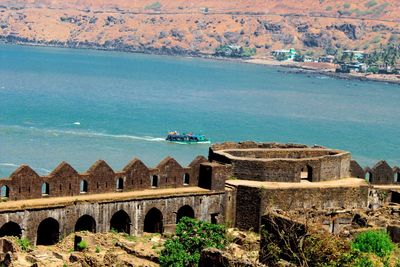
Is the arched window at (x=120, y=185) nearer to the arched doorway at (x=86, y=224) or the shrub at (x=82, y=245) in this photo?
the arched doorway at (x=86, y=224)

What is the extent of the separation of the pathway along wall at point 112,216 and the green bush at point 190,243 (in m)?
5.37

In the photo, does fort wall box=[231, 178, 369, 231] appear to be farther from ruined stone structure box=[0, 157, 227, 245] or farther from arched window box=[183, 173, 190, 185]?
arched window box=[183, 173, 190, 185]

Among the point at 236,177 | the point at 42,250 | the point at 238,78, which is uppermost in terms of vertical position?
the point at 238,78

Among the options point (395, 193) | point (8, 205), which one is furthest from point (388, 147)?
point (8, 205)

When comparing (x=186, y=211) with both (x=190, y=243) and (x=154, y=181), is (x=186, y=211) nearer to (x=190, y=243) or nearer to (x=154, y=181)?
(x=154, y=181)

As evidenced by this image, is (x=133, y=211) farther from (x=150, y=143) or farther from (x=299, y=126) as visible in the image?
(x=299, y=126)

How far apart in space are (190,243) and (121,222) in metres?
8.24

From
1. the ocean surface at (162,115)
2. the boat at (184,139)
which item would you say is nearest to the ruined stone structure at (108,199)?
the ocean surface at (162,115)

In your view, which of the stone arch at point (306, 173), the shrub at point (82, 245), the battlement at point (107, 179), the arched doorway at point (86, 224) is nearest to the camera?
the shrub at point (82, 245)

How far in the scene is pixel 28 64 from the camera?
562 ft

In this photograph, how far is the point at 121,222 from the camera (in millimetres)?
34531

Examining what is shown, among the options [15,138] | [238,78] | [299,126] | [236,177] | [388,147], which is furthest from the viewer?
[238,78]

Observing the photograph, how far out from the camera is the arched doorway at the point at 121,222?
1344 inches

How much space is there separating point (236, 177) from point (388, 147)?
143 ft
